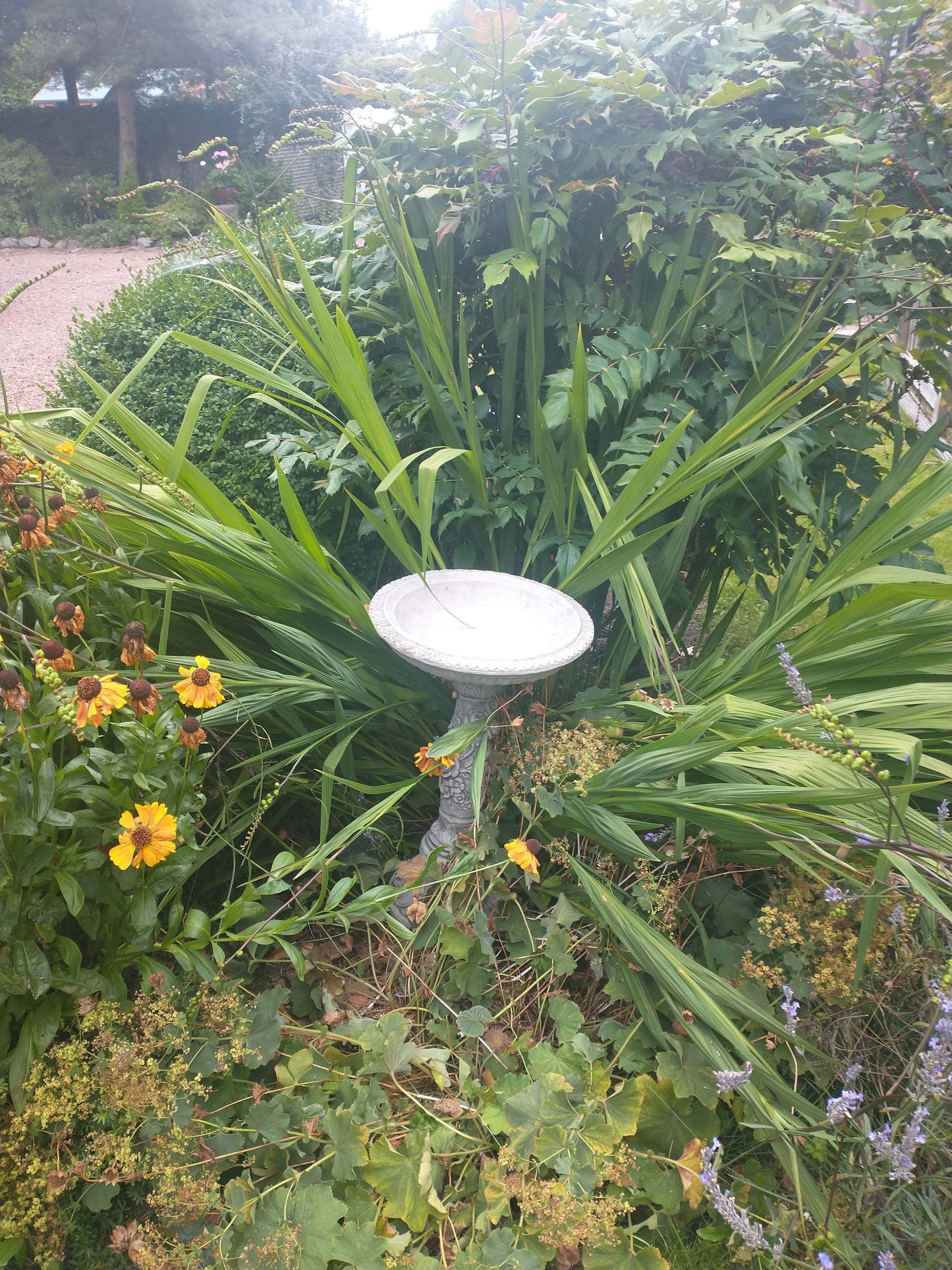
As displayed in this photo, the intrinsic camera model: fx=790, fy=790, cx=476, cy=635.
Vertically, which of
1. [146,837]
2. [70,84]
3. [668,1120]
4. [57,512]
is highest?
[70,84]

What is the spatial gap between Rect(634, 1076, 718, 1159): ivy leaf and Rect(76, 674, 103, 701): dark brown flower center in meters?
1.14

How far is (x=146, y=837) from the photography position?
4.16 feet

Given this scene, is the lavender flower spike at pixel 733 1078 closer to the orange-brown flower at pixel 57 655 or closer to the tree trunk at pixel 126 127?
the orange-brown flower at pixel 57 655

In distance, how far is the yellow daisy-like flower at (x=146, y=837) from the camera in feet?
4.14

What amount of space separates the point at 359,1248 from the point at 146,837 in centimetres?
71

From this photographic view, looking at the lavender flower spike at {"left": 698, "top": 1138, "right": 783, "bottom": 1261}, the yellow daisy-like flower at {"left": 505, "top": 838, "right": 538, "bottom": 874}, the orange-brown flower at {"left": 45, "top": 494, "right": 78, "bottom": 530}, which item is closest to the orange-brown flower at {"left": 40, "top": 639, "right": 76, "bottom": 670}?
the orange-brown flower at {"left": 45, "top": 494, "right": 78, "bottom": 530}

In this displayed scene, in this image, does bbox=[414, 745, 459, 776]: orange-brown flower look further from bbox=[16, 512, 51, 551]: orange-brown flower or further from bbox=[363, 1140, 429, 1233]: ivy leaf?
bbox=[16, 512, 51, 551]: orange-brown flower

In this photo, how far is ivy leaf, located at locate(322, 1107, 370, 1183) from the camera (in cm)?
132

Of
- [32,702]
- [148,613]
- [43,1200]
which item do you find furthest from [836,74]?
[43,1200]

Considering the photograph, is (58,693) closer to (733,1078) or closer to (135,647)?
(135,647)

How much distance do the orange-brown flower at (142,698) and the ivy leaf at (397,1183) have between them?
2.77 ft

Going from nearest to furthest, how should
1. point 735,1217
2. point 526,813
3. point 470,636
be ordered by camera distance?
point 735,1217
point 526,813
point 470,636

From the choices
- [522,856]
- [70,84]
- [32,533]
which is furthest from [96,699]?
[70,84]

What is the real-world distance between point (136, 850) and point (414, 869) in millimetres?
628
